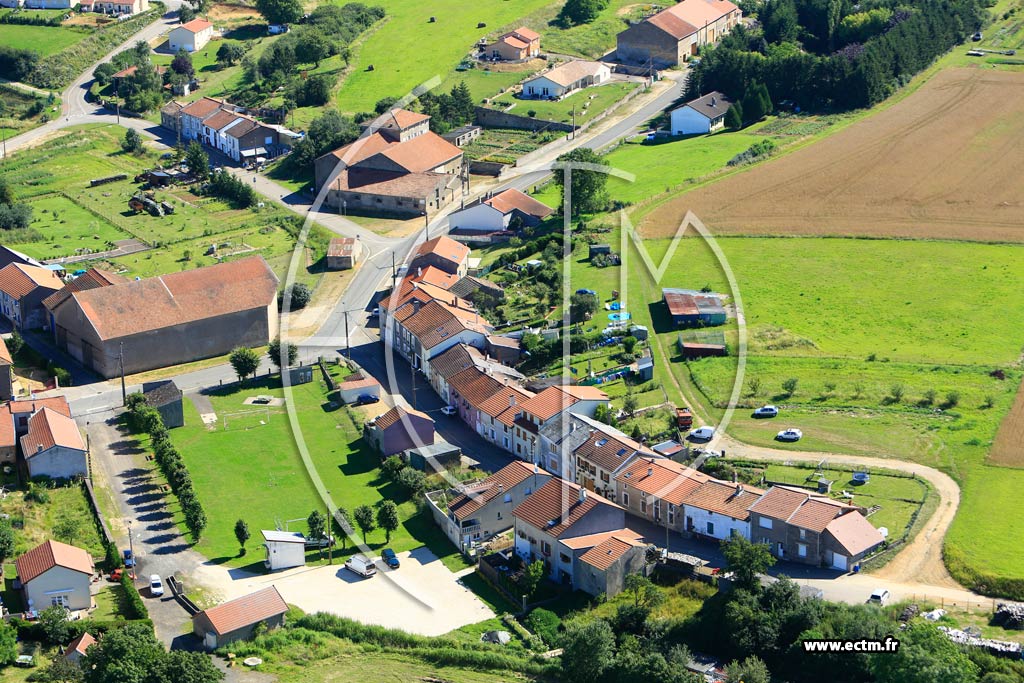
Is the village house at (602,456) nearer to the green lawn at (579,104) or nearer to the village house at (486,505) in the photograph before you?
the village house at (486,505)

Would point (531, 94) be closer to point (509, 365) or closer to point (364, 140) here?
point (364, 140)

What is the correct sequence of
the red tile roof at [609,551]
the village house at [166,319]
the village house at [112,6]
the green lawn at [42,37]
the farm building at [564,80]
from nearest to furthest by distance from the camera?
the red tile roof at [609,551] → the village house at [166,319] → the farm building at [564,80] → the green lawn at [42,37] → the village house at [112,6]

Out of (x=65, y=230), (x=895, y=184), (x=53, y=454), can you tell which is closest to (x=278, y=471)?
(x=53, y=454)

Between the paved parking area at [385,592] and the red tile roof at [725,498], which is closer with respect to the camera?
the paved parking area at [385,592]

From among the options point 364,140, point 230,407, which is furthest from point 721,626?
point 364,140

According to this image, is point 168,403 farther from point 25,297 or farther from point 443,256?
point 443,256

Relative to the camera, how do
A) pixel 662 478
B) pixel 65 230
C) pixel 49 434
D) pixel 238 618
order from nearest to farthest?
pixel 238 618 → pixel 662 478 → pixel 49 434 → pixel 65 230

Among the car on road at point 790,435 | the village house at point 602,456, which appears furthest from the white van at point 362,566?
the car on road at point 790,435
